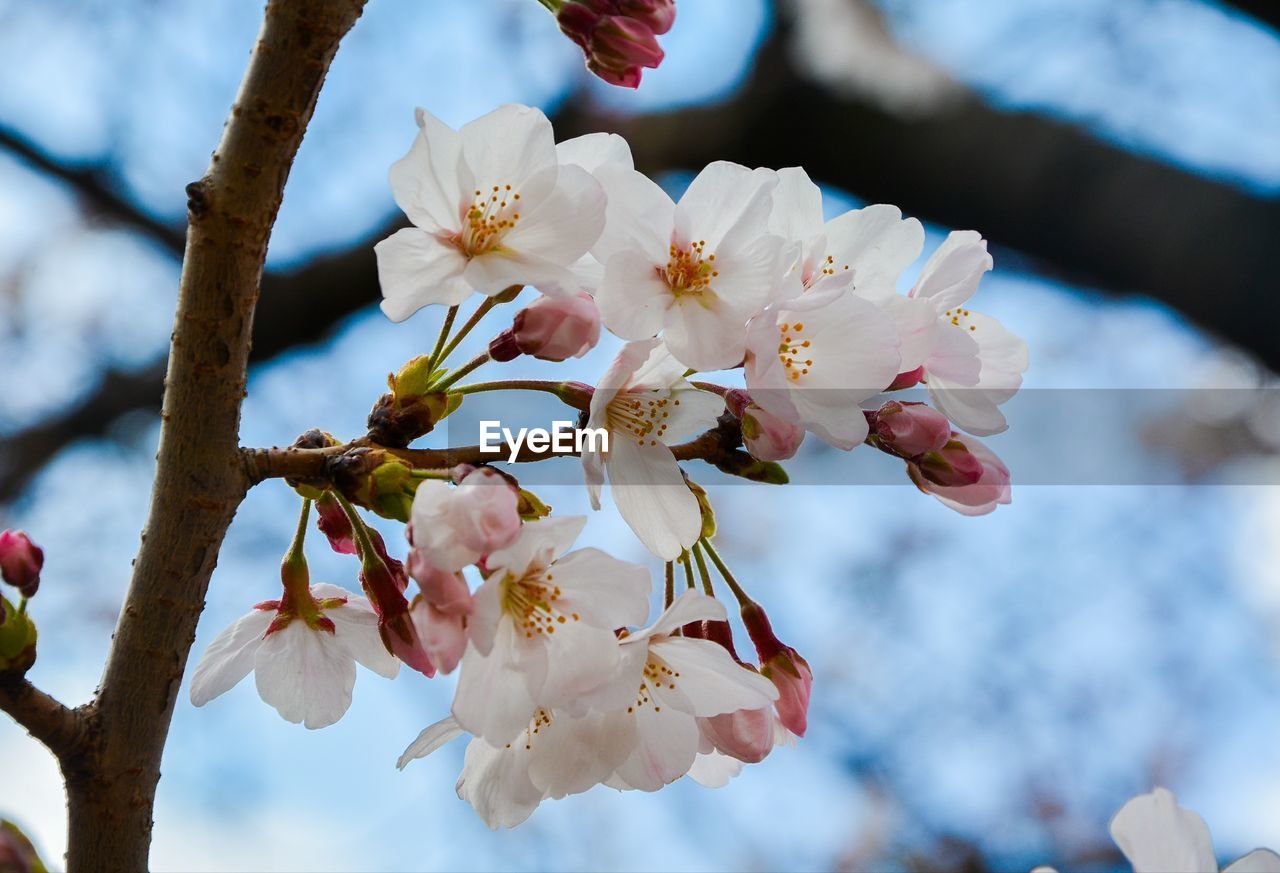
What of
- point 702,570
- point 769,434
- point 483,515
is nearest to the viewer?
point 483,515

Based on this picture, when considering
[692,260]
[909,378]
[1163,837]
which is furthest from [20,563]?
[1163,837]

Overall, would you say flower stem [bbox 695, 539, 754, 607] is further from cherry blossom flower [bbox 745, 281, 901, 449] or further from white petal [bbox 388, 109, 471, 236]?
white petal [bbox 388, 109, 471, 236]

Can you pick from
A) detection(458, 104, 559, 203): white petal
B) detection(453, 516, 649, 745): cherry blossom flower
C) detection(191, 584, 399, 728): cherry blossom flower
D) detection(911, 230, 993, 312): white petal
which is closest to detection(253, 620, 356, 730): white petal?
detection(191, 584, 399, 728): cherry blossom flower

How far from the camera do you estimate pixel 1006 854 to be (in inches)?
139

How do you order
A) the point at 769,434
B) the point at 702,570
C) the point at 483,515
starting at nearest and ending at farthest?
1. the point at 483,515
2. the point at 769,434
3. the point at 702,570

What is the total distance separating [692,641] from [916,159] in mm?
1536

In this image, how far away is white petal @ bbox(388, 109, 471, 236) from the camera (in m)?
0.56

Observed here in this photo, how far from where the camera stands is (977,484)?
643 millimetres

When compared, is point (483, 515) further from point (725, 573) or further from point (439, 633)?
point (725, 573)

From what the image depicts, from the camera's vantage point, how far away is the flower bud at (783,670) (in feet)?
2.20

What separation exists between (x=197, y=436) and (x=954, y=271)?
43 cm

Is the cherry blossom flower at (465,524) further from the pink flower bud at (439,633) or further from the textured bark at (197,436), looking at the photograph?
the textured bark at (197,436)

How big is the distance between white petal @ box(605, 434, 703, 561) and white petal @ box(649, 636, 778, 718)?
0.16 ft

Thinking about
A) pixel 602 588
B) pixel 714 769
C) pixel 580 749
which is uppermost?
pixel 602 588
